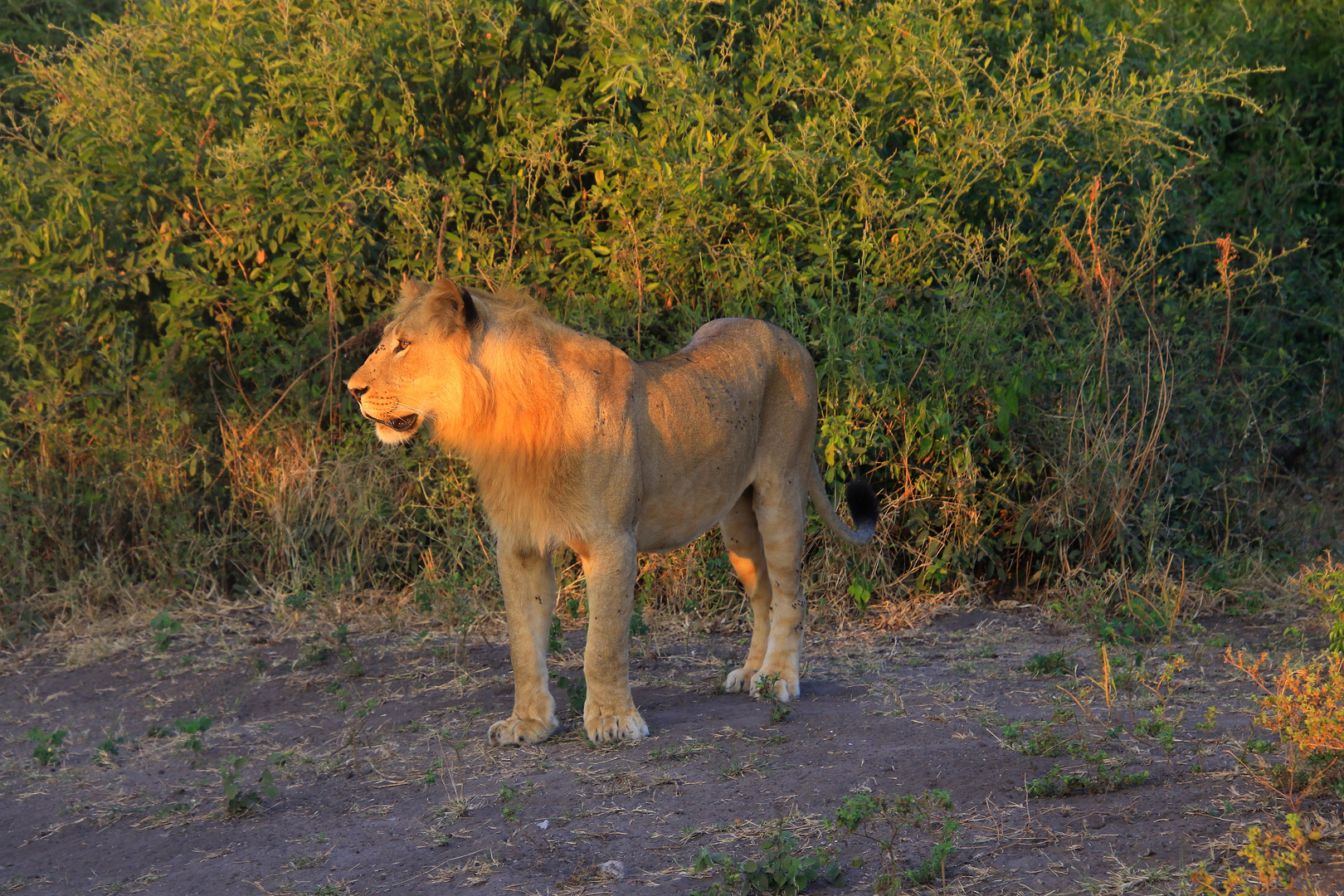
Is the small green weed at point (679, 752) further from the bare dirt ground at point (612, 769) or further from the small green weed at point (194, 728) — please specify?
the small green weed at point (194, 728)

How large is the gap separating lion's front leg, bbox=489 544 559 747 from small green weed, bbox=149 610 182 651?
228 cm

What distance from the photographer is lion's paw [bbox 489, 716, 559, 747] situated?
4.73m

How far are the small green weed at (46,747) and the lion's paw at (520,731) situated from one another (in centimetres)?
162

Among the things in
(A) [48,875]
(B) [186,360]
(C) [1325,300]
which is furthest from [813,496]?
(C) [1325,300]

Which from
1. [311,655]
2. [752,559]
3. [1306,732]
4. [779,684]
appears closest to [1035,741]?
[1306,732]

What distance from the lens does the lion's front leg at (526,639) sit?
4.75m

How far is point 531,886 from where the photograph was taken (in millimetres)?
3529

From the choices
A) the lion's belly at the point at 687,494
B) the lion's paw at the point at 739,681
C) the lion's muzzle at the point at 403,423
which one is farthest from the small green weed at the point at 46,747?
the lion's paw at the point at 739,681

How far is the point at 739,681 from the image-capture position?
17.6 ft

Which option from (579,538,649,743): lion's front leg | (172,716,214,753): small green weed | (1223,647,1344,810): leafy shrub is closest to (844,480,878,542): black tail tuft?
(579,538,649,743): lion's front leg

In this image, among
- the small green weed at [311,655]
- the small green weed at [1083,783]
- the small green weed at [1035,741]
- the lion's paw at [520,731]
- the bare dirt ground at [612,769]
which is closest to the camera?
the bare dirt ground at [612,769]

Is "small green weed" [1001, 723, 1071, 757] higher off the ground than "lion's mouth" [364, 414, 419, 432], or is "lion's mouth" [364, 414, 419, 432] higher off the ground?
"lion's mouth" [364, 414, 419, 432]

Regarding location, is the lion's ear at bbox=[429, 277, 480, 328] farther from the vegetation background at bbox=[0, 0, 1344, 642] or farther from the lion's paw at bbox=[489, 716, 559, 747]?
the vegetation background at bbox=[0, 0, 1344, 642]

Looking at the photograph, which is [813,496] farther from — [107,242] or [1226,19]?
[1226,19]
